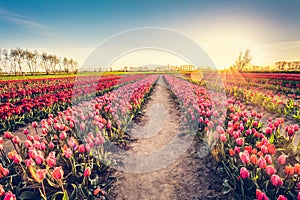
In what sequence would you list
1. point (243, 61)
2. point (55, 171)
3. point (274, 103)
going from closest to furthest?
point (55, 171)
point (274, 103)
point (243, 61)

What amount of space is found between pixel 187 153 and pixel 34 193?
3298 millimetres

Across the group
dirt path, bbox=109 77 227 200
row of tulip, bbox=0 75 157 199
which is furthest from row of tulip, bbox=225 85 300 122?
row of tulip, bbox=0 75 157 199

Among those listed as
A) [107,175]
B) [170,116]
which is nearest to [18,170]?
[107,175]

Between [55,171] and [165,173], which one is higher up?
[55,171]

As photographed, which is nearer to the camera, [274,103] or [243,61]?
[274,103]

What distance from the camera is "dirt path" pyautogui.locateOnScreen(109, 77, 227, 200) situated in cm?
332

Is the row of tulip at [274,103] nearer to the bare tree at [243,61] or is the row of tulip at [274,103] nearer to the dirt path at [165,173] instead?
the dirt path at [165,173]

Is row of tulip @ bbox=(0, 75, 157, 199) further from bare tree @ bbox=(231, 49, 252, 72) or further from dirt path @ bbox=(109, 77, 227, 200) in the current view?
bare tree @ bbox=(231, 49, 252, 72)

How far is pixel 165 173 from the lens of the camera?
3996 millimetres

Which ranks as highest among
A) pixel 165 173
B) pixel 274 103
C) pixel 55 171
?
pixel 274 103

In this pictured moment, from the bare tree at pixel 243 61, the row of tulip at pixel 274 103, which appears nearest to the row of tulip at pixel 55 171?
the row of tulip at pixel 274 103

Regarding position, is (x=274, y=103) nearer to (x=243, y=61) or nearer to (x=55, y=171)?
(x=55, y=171)

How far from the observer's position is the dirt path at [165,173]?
332cm

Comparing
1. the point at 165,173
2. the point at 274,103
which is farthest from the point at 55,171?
the point at 274,103
